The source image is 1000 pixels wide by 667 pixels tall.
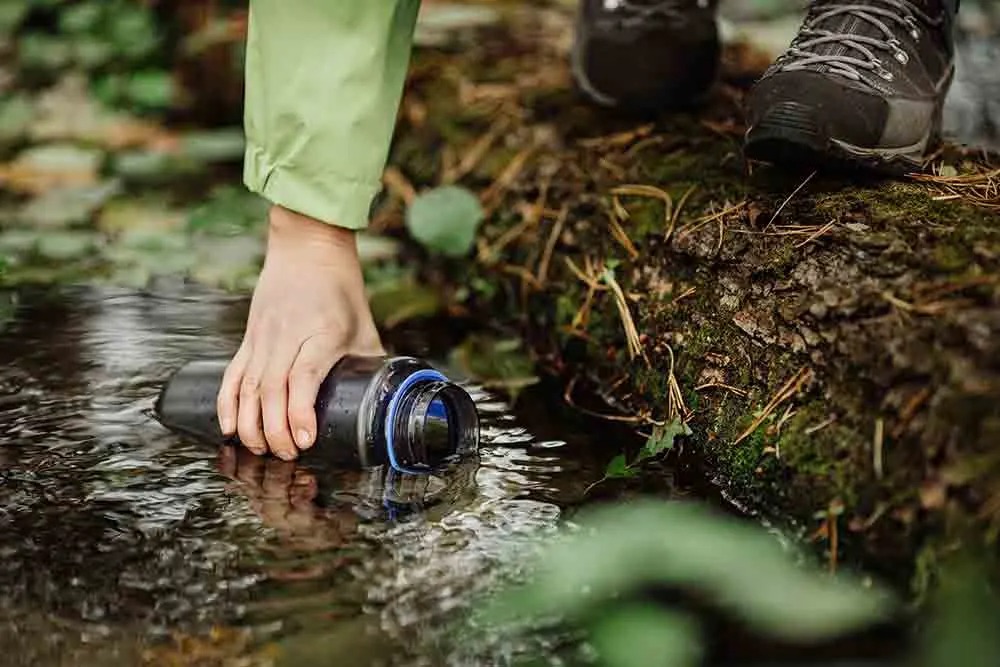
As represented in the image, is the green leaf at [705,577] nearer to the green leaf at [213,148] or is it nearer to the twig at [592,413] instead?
the twig at [592,413]

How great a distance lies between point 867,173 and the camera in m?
1.62

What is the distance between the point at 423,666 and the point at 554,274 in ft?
3.41

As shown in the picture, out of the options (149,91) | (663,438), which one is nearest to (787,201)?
(663,438)

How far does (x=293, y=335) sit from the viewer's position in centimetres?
155

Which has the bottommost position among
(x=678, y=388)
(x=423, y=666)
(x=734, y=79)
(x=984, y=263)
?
(x=423, y=666)

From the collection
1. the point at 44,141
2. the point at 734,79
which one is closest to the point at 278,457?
the point at 734,79

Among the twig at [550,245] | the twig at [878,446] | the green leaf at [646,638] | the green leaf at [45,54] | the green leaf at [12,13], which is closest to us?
the green leaf at [646,638]

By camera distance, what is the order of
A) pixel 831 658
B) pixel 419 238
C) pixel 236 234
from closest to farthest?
pixel 831 658, pixel 419 238, pixel 236 234

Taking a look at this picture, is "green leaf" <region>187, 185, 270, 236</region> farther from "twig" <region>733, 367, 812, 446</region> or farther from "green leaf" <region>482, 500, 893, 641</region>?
"green leaf" <region>482, 500, 893, 641</region>

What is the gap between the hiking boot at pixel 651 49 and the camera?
2143 millimetres

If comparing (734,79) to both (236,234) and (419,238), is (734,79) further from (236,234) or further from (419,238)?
(236,234)

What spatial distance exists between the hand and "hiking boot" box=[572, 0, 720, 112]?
28.1 inches

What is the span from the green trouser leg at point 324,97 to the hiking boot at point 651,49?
59cm

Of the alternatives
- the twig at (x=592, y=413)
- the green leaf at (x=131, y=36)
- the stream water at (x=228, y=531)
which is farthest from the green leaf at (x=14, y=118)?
the twig at (x=592, y=413)
